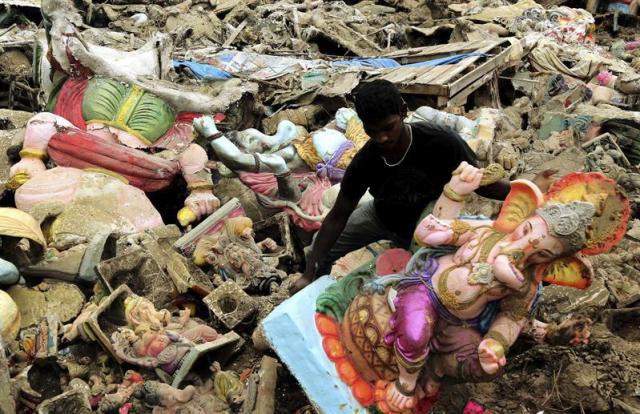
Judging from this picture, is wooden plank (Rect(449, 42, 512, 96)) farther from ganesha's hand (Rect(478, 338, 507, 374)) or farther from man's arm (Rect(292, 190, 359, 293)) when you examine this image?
ganesha's hand (Rect(478, 338, 507, 374))

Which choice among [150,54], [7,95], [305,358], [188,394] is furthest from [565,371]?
[7,95]

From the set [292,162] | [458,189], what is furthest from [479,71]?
[458,189]

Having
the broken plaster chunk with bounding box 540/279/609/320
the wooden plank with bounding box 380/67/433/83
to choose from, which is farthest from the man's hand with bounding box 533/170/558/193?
the wooden plank with bounding box 380/67/433/83

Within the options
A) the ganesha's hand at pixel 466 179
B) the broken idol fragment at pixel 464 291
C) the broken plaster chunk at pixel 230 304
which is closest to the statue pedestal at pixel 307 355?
the broken idol fragment at pixel 464 291

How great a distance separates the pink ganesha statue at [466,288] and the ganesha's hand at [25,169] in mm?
3625

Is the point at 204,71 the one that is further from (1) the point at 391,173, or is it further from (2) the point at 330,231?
(1) the point at 391,173

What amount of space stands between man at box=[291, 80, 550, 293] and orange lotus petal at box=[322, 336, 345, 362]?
20.6 inches

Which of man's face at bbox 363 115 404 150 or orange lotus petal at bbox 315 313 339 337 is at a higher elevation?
man's face at bbox 363 115 404 150

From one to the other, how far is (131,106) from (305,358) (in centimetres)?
391

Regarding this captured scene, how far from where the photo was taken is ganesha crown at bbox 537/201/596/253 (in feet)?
7.63

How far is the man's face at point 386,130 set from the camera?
108 inches

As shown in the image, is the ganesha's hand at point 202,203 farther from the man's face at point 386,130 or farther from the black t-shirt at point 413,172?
the man's face at point 386,130

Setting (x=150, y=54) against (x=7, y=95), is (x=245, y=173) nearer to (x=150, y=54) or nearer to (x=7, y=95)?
(x=150, y=54)

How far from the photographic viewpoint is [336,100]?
7430 millimetres
